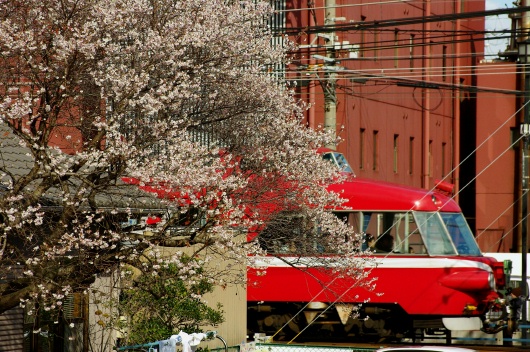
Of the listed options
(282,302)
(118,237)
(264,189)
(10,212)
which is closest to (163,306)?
(264,189)

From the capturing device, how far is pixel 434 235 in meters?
24.0

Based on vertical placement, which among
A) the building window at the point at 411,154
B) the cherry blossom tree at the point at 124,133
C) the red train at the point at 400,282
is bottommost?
the red train at the point at 400,282

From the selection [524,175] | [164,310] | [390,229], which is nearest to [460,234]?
[390,229]

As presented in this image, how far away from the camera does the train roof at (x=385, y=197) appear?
23859mm

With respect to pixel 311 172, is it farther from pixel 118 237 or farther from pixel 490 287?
pixel 490 287

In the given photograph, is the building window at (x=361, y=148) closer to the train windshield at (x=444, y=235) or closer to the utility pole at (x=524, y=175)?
the utility pole at (x=524, y=175)

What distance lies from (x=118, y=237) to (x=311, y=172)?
4330mm

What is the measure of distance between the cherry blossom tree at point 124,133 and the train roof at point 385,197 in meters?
8.11

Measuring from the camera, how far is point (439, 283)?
921 inches

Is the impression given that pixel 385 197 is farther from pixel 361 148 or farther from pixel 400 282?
pixel 361 148

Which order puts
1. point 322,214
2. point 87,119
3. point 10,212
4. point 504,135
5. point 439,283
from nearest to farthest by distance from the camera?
point 10,212 < point 87,119 < point 322,214 < point 439,283 < point 504,135

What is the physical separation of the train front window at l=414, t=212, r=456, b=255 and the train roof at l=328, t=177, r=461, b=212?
0.75 ft


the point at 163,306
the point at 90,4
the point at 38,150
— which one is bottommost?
the point at 163,306

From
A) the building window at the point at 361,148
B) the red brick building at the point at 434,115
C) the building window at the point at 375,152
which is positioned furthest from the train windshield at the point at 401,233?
the building window at the point at 375,152
